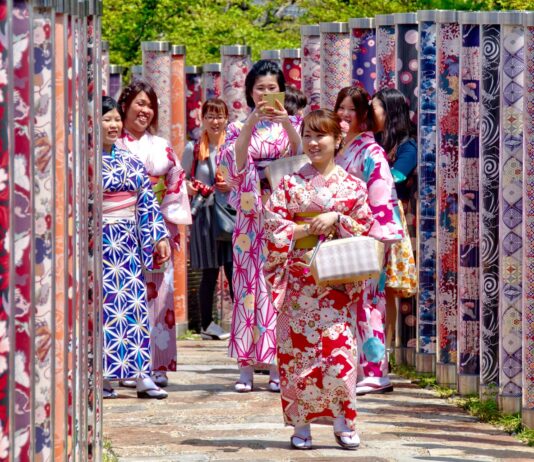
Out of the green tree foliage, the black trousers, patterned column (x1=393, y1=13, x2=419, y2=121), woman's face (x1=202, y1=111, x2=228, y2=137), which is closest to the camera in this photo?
patterned column (x1=393, y1=13, x2=419, y2=121)

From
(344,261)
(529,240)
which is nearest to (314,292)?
(344,261)

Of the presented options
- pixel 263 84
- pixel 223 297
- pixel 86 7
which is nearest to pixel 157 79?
pixel 223 297

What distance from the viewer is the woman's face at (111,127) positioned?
9836 millimetres

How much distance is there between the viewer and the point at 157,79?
45.5 feet

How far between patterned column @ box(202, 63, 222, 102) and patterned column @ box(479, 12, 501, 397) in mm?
5775

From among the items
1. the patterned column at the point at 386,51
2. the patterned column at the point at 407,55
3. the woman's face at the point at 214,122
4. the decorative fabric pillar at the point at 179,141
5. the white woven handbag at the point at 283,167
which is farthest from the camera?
the decorative fabric pillar at the point at 179,141

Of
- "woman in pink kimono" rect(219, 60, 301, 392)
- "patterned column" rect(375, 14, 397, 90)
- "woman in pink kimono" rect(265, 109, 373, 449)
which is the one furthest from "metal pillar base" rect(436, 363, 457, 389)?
"patterned column" rect(375, 14, 397, 90)

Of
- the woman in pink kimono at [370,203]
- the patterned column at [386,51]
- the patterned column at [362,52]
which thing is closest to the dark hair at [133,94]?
the woman in pink kimono at [370,203]

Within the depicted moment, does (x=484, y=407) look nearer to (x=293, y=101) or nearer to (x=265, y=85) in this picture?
(x=265, y=85)

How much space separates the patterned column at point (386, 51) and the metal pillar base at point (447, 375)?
7.10 feet

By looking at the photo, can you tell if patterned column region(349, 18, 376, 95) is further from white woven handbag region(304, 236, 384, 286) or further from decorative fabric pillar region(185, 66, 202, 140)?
white woven handbag region(304, 236, 384, 286)

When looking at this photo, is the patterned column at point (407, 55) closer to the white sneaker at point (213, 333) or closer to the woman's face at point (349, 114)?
the woman's face at point (349, 114)

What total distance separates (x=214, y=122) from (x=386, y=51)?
1.50 m

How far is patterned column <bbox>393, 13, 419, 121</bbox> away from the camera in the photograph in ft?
37.0
